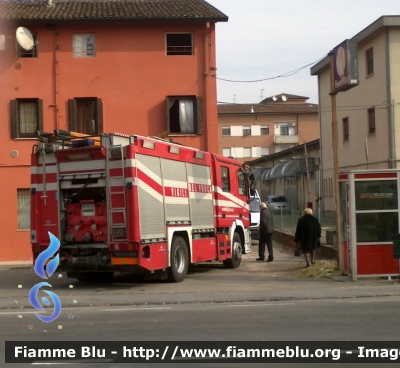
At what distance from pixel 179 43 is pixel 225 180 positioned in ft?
25.7

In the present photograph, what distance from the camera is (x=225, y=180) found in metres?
18.9

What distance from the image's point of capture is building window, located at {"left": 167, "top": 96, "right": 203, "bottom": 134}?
2466cm

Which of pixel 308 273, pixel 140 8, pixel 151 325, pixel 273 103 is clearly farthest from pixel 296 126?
pixel 151 325

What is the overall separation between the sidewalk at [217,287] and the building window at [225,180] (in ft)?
7.41

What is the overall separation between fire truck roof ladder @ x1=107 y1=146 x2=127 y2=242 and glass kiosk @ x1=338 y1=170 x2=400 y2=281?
5.13 meters

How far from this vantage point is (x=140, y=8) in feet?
83.1

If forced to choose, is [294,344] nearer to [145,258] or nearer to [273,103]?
[145,258]

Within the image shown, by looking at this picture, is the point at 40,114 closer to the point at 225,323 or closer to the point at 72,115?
the point at 72,115

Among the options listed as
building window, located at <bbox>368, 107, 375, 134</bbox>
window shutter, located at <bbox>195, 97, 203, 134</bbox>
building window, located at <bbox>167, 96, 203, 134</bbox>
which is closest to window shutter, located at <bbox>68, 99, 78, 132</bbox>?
building window, located at <bbox>167, 96, 203, 134</bbox>

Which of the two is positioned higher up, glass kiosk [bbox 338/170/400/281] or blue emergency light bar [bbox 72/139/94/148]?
blue emergency light bar [bbox 72/139/94/148]

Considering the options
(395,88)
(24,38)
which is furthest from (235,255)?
(395,88)

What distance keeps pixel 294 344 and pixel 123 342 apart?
210cm

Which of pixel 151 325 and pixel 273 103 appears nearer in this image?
pixel 151 325

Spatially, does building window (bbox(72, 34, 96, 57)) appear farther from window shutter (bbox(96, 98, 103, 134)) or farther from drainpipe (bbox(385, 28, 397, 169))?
drainpipe (bbox(385, 28, 397, 169))
